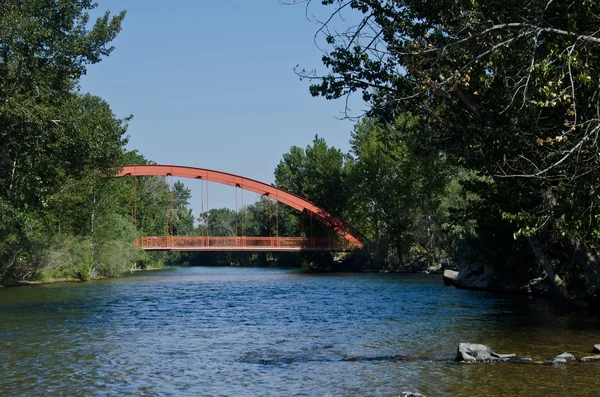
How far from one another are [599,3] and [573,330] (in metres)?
8.63

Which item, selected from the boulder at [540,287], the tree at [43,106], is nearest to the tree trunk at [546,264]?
the boulder at [540,287]

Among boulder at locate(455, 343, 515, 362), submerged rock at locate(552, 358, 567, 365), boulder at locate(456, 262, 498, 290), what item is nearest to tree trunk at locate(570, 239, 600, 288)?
submerged rock at locate(552, 358, 567, 365)

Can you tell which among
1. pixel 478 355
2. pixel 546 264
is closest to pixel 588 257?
pixel 546 264

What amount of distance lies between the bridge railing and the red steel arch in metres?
1.41

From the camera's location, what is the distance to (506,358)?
12.0 metres

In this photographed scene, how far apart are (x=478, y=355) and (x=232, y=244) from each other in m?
48.2

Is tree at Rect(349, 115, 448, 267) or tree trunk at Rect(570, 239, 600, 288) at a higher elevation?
tree at Rect(349, 115, 448, 267)

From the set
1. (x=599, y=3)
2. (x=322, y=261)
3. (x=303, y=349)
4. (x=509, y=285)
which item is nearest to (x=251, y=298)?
(x=509, y=285)

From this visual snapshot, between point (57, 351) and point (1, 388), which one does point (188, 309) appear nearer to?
point (57, 351)

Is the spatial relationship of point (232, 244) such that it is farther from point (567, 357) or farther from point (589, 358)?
point (589, 358)

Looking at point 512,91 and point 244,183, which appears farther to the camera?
point 244,183

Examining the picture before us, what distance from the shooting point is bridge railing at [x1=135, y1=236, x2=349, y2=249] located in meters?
55.9

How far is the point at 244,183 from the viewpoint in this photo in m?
60.8

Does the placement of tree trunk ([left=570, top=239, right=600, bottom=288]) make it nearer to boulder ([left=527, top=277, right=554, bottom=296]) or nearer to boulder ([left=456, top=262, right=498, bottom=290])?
boulder ([left=527, top=277, right=554, bottom=296])
